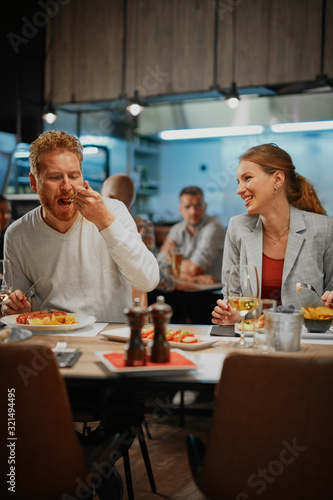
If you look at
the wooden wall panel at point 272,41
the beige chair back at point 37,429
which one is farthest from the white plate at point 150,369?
the wooden wall panel at point 272,41

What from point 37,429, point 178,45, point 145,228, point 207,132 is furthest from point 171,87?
point 37,429

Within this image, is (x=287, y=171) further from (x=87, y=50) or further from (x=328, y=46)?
(x=87, y=50)

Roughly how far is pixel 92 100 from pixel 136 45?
0.81 m

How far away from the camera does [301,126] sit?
5918mm

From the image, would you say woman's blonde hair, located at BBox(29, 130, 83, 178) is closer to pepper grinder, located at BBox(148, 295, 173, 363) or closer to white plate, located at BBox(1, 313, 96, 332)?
white plate, located at BBox(1, 313, 96, 332)

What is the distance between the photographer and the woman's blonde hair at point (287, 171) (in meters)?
2.51

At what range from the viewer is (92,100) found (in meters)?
6.56

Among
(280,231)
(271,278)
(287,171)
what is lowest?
(271,278)

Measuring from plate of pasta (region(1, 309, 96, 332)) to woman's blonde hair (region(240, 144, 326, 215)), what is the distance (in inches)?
43.8

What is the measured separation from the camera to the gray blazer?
2422mm

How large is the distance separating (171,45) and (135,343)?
214 inches

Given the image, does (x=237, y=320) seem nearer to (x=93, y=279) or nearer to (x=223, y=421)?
(x=93, y=279)

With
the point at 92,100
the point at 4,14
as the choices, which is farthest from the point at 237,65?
the point at 4,14

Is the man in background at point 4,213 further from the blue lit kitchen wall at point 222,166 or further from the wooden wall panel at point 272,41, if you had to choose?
the wooden wall panel at point 272,41
